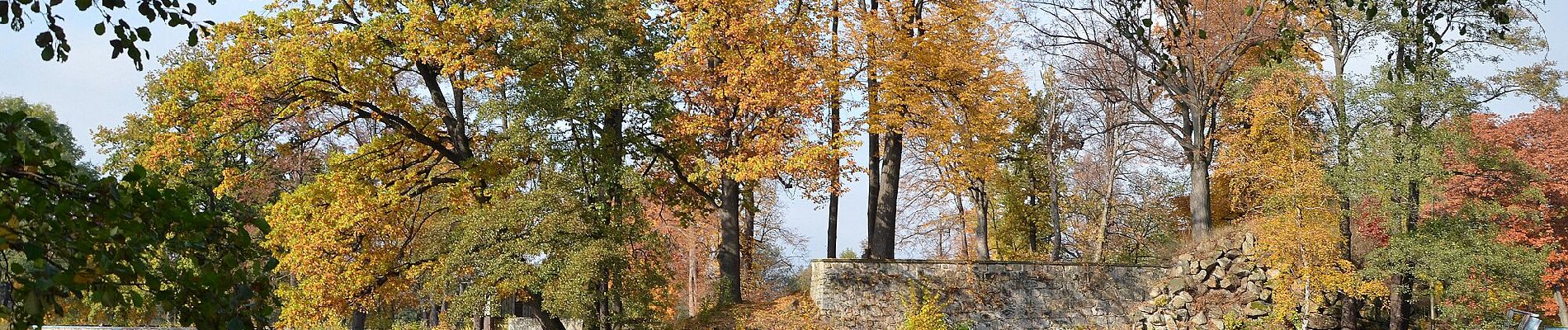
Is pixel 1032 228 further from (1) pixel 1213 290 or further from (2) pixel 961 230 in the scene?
(1) pixel 1213 290

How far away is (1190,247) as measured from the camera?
841 inches

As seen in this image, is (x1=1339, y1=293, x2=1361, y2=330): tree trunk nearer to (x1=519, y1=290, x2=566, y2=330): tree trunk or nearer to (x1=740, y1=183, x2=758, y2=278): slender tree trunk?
(x1=740, y1=183, x2=758, y2=278): slender tree trunk

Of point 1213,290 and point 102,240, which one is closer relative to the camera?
point 102,240

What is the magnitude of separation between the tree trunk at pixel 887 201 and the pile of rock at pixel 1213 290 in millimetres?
4310

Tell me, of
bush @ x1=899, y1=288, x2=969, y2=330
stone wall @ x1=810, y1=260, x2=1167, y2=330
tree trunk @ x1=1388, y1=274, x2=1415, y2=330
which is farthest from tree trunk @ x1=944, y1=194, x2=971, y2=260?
tree trunk @ x1=1388, y1=274, x2=1415, y2=330

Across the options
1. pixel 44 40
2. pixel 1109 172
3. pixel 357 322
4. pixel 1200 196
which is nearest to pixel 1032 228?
pixel 1109 172

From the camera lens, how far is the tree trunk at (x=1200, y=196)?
22525 millimetres

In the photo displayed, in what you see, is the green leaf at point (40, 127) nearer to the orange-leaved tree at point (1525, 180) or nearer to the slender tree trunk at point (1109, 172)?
the orange-leaved tree at point (1525, 180)

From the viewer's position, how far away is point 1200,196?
22.6 metres

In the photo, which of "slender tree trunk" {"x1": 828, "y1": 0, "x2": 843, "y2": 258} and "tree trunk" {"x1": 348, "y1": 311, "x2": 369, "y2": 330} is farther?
"tree trunk" {"x1": 348, "y1": 311, "x2": 369, "y2": 330}

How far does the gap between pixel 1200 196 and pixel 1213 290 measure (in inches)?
102

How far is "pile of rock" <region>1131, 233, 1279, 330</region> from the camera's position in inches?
794

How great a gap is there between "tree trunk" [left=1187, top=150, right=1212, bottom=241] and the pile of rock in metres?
1.47

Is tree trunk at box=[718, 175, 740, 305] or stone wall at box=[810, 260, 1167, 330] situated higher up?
tree trunk at box=[718, 175, 740, 305]
